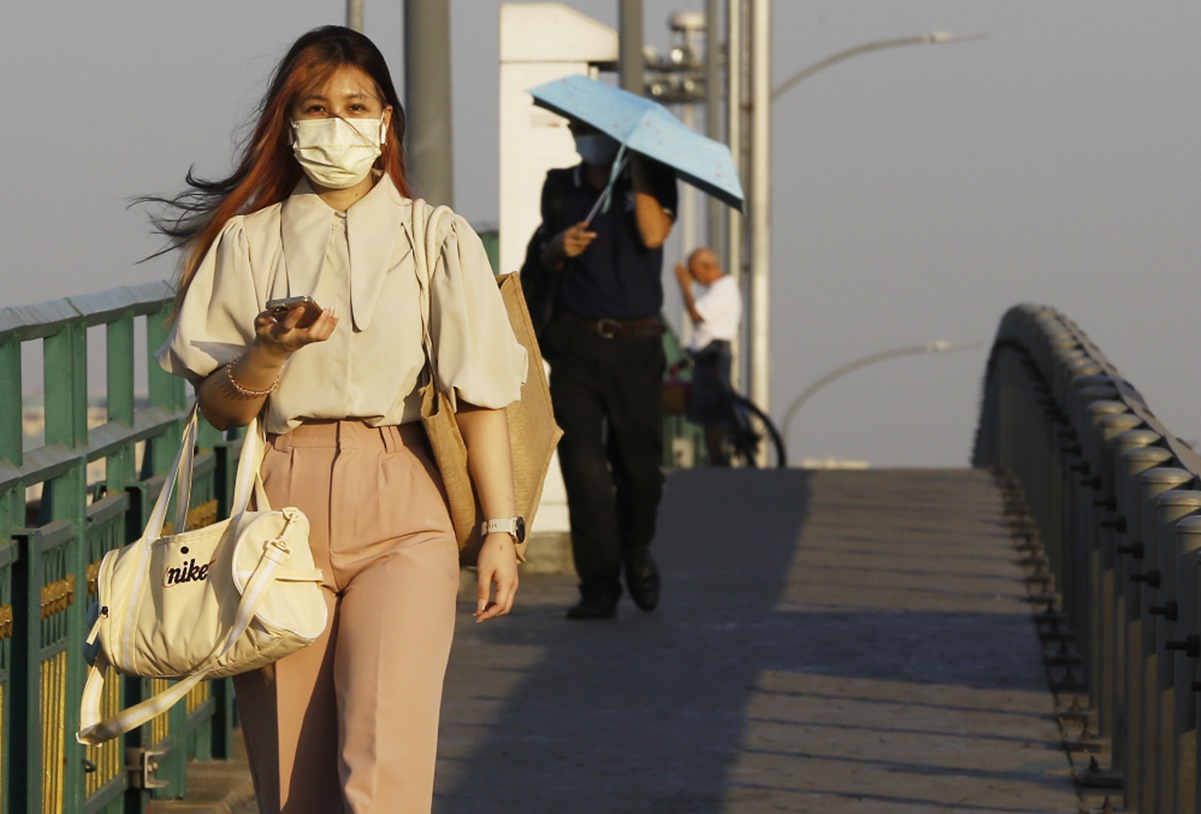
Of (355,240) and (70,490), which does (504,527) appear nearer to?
(355,240)

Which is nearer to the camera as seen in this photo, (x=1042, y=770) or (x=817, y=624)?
(x=1042, y=770)

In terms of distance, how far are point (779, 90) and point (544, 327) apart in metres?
22.4

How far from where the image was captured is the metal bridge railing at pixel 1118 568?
17.3 ft

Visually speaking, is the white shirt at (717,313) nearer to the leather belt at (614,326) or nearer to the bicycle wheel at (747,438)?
the bicycle wheel at (747,438)

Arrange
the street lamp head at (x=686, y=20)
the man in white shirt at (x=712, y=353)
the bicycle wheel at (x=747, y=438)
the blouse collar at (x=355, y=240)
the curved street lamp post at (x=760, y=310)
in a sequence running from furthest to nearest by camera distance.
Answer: the street lamp head at (x=686, y=20)
the curved street lamp post at (x=760, y=310)
the bicycle wheel at (x=747, y=438)
the man in white shirt at (x=712, y=353)
the blouse collar at (x=355, y=240)

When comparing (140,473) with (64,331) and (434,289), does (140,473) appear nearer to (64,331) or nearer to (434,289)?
→ (64,331)

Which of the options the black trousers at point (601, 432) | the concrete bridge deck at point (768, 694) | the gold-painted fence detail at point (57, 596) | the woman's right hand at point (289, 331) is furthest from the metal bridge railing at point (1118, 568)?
the gold-painted fence detail at point (57, 596)

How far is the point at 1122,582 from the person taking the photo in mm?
6586

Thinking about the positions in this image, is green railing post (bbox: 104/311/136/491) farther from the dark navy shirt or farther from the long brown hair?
the dark navy shirt

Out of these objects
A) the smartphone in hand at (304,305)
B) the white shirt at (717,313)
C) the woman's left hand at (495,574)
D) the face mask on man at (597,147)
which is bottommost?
the white shirt at (717,313)

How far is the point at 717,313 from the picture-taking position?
800 inches

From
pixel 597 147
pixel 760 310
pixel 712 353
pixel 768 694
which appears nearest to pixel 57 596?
pixel 768 694

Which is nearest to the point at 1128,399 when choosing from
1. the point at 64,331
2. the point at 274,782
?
the point at 64,331

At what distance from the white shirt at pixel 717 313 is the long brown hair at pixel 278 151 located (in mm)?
15558
